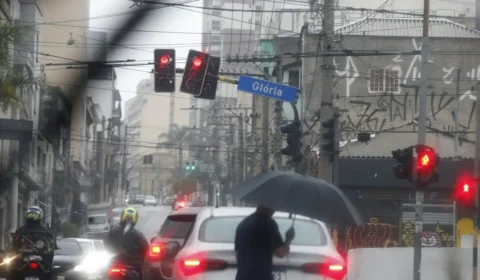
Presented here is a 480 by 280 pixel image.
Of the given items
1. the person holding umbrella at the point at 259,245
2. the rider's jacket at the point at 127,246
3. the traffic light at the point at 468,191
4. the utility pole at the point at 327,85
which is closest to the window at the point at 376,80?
the utility pole at the point at 327,85

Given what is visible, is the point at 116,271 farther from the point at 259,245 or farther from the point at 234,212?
the point at 259,245

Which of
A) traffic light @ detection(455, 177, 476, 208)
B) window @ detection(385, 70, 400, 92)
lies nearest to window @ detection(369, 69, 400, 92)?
window @ detection(385, 70, 400, 92)

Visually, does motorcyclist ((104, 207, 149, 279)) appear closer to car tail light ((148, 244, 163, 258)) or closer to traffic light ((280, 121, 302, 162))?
car tail light ((148, 244, 163, 258))

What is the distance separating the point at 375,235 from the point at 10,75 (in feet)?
80.3

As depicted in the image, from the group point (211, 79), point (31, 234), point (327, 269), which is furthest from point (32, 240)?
point (211, 79)

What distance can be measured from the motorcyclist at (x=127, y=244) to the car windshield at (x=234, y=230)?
300 centimetres

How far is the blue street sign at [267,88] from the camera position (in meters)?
23.4

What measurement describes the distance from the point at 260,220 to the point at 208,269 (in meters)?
0.70

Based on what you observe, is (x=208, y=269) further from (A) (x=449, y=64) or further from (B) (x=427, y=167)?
(A) (x=449, y=64)

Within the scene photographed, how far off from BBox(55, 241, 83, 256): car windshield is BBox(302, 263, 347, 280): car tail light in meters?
16.6

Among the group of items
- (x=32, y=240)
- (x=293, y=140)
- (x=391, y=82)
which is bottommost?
(x=32, y=240)

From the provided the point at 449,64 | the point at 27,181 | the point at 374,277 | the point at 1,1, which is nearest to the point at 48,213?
the point at 27,181

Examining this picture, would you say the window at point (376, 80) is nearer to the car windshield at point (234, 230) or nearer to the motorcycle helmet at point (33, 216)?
the motorcycle helmet at point (33, 216)

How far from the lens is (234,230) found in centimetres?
1017
